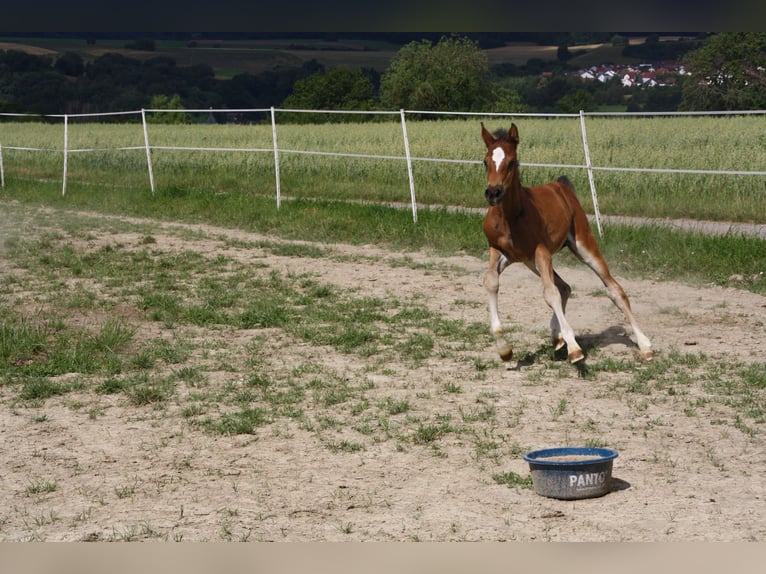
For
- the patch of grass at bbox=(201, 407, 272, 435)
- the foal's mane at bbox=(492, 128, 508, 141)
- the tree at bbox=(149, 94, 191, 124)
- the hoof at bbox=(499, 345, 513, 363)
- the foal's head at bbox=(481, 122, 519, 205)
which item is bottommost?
the patch of grass at bbox=(201, 407, 272, 435)

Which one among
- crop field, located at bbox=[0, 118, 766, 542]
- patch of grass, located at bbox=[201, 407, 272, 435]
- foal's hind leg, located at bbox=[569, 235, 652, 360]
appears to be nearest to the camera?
crop field, located at bbox=[0, 118, 766, 542]

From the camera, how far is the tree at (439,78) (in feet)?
196

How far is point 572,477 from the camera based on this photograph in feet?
15.1

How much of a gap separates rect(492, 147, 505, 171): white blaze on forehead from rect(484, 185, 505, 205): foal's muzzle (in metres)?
0.16

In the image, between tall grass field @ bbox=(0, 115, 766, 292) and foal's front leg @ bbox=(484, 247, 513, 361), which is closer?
foal's front leg @ bbox=(484, 247, 513, 361)

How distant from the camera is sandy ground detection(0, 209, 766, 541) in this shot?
14.1 ft

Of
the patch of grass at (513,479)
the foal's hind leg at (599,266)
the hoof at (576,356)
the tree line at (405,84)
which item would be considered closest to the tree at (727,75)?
the tree line at (405,84)

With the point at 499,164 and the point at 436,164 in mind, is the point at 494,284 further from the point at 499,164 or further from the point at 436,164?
the point at 436,164

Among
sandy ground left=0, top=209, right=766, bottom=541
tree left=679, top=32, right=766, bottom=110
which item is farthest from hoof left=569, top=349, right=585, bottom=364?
tree left=679, top=32, right=766, bottom=110

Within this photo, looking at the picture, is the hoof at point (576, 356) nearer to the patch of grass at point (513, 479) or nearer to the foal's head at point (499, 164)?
the foal's head at point (499, 164)

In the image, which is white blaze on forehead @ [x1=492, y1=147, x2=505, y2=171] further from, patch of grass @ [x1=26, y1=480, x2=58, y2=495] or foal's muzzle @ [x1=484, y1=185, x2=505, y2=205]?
patch of grass @ [x1=26, y1=480, x2=58, y2=495]

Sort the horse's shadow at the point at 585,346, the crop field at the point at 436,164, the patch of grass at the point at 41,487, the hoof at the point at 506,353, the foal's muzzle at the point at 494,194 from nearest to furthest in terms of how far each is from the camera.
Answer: the patch of grass at the point at 41,487 → the foal's muzzle at the point at 494,194 → the hoof at the point at 506,353 → the horse's shadow at the point at 585,346 → the crop field at the point at 436,164

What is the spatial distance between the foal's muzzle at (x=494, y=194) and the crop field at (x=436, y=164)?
873cm

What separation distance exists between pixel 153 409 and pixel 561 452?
2856 millimetres
